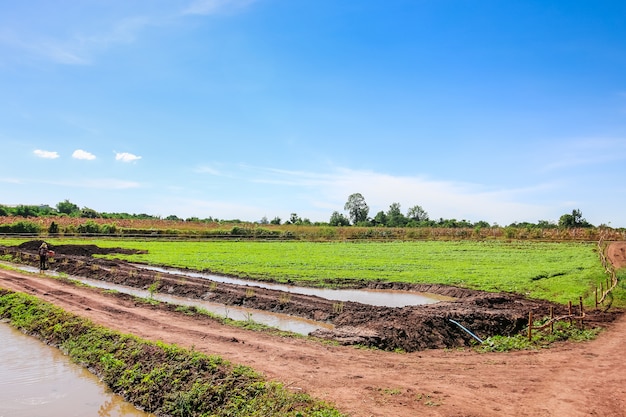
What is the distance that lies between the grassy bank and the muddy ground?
5.10m

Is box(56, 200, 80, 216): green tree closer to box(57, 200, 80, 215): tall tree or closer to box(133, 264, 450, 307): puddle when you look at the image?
box(57, 200, 80, 215): tall tree

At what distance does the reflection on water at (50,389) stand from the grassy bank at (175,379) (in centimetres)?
31

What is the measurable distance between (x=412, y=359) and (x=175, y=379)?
6603 millimetres

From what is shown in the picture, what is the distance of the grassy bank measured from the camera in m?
9.13

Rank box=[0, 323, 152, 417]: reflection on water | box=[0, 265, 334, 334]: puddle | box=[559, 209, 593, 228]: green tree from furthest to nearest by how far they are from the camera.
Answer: box=[559, 209, 593, 228]: green tree
box=[0, 265, 334, 334]: puddle
box=[0, 323, 152, 417]: reflection on water

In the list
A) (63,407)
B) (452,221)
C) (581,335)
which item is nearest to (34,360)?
(63,407)

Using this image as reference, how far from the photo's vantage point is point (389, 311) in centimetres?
1778

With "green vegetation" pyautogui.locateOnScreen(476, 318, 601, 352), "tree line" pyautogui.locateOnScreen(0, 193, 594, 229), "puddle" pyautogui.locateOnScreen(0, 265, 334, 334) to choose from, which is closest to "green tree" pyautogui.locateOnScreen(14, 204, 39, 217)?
"tree line" pyautogui.locateOnScreen(0, 193, 594, 229)

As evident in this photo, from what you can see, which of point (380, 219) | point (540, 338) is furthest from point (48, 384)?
point (380, 219)

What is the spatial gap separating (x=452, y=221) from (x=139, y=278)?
94.5 m

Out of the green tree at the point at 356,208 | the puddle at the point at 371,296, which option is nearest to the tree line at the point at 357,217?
the green tree at the point at 356,208

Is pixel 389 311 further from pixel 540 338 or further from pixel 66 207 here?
pixel 66 207

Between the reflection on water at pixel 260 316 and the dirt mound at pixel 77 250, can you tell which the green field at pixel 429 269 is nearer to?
the dirt mound at pixel 77 250

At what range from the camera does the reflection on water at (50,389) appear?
9.82 m
